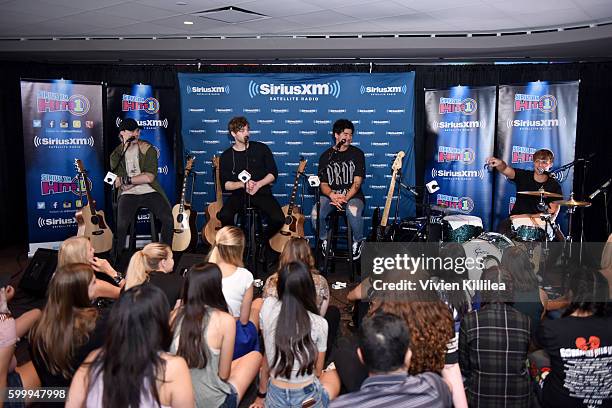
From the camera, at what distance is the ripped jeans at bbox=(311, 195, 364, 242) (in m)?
6.46

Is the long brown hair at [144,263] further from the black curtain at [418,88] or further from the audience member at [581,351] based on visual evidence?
the black curtain at [418,88]

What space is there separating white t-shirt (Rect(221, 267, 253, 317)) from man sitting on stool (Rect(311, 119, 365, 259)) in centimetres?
311

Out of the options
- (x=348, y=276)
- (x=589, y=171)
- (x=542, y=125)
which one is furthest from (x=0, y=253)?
(x=589, y=171)

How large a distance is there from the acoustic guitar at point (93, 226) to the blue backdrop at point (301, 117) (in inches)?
60.5

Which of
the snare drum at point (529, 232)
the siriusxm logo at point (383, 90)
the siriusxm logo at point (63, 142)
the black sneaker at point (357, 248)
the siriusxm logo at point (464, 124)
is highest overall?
the siriusxm logo at point (383, 90)

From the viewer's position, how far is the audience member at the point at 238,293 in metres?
3.45

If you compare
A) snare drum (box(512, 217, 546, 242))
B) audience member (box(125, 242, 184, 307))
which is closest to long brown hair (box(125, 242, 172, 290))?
audience member (box(125, 242, 184, 307))

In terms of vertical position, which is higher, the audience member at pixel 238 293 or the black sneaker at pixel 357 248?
the audience member at pixel 238 293

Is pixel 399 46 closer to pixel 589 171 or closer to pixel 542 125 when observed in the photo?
pixel 542 125

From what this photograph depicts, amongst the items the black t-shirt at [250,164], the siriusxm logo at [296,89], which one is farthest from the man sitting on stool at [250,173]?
the siriusxm logo at [296,89]

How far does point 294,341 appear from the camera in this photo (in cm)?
272

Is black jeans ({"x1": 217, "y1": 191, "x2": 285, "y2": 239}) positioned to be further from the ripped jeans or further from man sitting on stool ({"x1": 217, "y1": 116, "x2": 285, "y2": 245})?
the ripped jeans

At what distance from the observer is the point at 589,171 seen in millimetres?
7887

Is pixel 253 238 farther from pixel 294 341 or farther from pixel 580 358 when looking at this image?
pixel 580 358
